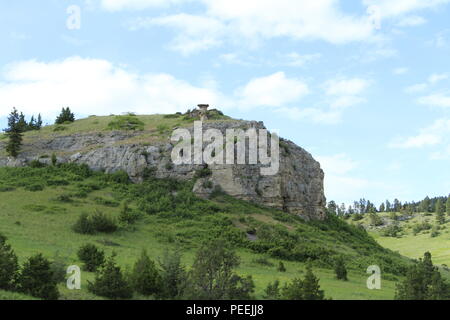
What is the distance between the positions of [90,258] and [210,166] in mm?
27258

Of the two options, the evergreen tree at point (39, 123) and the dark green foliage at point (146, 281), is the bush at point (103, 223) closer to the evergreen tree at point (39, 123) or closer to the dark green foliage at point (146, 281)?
the dark green foliage at point (146, 281)

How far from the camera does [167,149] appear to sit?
185 feet

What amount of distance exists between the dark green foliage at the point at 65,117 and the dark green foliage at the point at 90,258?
2042 inches

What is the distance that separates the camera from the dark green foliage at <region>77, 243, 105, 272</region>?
26.9m

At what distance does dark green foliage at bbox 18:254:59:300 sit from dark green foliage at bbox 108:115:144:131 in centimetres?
4673

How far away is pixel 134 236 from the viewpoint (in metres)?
39.2

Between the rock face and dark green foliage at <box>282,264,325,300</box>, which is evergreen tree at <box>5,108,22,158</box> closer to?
the rock face

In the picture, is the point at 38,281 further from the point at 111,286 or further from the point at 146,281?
the point at 146,281

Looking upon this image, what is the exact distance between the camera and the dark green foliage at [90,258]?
26.9m

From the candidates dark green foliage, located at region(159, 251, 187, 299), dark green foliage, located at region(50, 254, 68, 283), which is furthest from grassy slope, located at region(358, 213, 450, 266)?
dark green foliage, located at region(50, 254, 68, 283)

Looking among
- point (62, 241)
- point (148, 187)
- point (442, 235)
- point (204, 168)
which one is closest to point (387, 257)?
point (204, 168)

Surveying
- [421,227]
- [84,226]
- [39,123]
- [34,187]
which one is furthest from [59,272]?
[421,227]

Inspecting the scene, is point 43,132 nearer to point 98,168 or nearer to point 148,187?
point 98,168

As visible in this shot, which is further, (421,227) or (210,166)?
(421,227)
